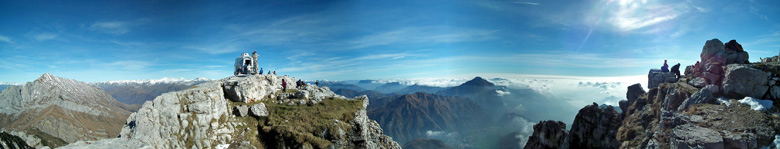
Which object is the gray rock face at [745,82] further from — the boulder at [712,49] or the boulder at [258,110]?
the boulder at [258,110]

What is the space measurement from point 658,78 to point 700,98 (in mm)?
17286

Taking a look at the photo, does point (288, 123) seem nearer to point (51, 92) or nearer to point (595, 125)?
point (595, 125)

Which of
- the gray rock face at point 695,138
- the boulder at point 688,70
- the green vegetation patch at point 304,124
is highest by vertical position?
the boulder at point 688,70

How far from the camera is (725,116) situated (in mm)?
28422

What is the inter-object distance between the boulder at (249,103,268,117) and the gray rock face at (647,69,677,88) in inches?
2584

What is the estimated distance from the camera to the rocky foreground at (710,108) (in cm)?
2569

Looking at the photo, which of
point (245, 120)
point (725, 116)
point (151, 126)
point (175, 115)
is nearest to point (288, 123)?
point (245, 120)

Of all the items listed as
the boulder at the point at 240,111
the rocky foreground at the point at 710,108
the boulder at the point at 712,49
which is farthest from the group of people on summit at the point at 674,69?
the boulder at the point at 240,111

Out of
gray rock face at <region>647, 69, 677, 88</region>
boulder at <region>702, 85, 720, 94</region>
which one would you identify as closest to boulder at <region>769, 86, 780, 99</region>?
boulder at <region>702, 85, 720, 94</region>

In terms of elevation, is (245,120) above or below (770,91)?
below

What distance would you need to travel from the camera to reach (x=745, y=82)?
2977 centimetres

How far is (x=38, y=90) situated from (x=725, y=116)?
235783 millimetres

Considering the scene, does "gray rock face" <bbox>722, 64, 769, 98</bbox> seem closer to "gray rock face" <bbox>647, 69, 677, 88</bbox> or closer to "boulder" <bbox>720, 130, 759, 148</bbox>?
"boulder" <bbox>720, 130, 759, 148</bbox>

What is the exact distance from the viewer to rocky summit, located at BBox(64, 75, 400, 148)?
63.7 feet
